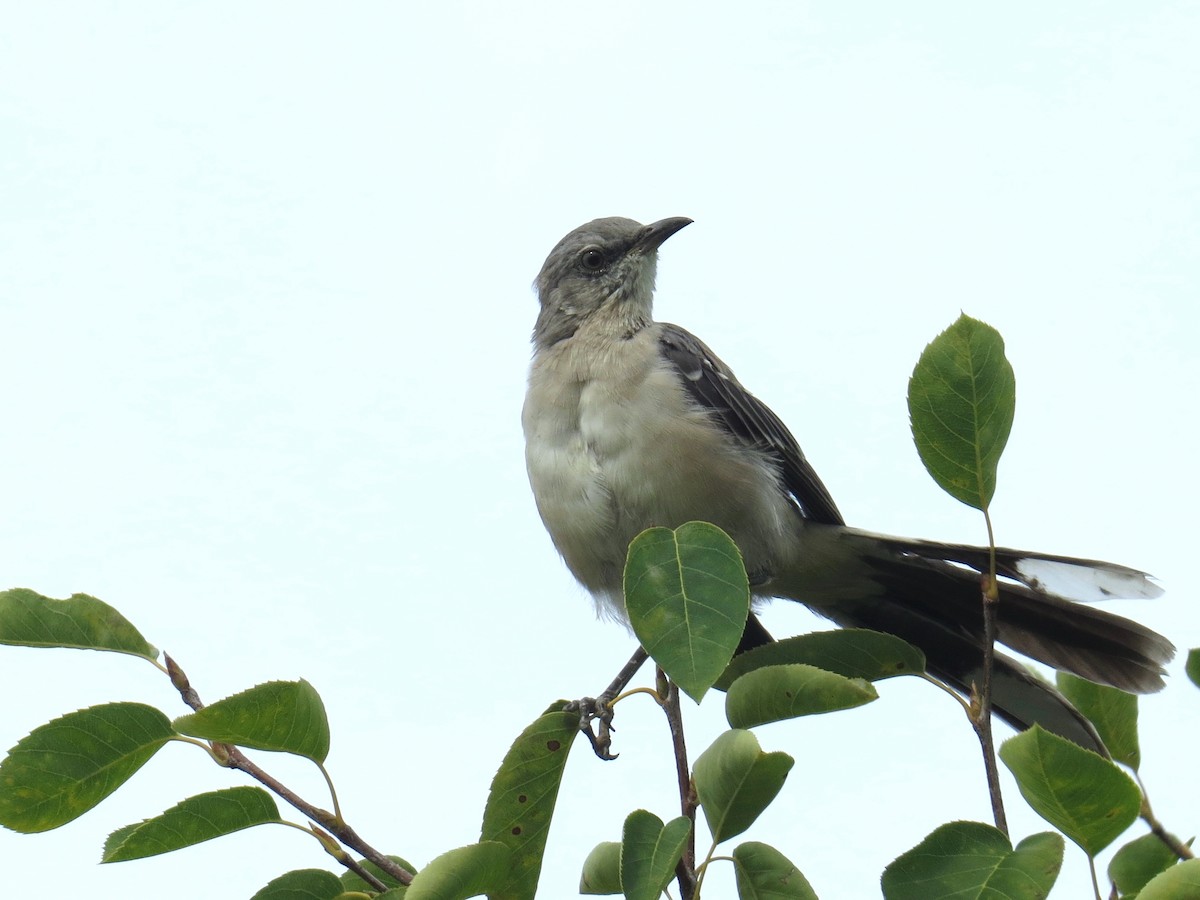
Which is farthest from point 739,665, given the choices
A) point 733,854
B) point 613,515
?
point 613,515

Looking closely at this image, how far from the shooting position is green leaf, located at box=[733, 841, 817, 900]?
285cm

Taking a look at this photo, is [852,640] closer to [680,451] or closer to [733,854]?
[733,854]

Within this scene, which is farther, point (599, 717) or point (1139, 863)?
point (599, 717)

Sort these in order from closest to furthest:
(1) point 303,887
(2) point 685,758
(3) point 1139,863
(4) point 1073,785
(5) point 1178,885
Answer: (5) point 1178,885 < (4) point 1073,785 < (1) point 303,887 < (2) point 685,758 < (3) point 1139,863

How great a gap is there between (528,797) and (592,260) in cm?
388

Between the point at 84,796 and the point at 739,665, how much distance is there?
1.82 metres

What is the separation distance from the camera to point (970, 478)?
307 centimetres

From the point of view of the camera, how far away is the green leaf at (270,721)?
2.76m

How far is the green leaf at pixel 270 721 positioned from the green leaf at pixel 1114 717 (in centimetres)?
231

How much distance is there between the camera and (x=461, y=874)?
9.36 ft

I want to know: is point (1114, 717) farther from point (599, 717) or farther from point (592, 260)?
point (592, 260)

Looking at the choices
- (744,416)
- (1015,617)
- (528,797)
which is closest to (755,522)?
(744,416)

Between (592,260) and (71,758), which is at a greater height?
(592,260)

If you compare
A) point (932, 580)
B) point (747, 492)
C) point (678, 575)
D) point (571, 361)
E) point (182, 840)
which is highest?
point (571, 361)
